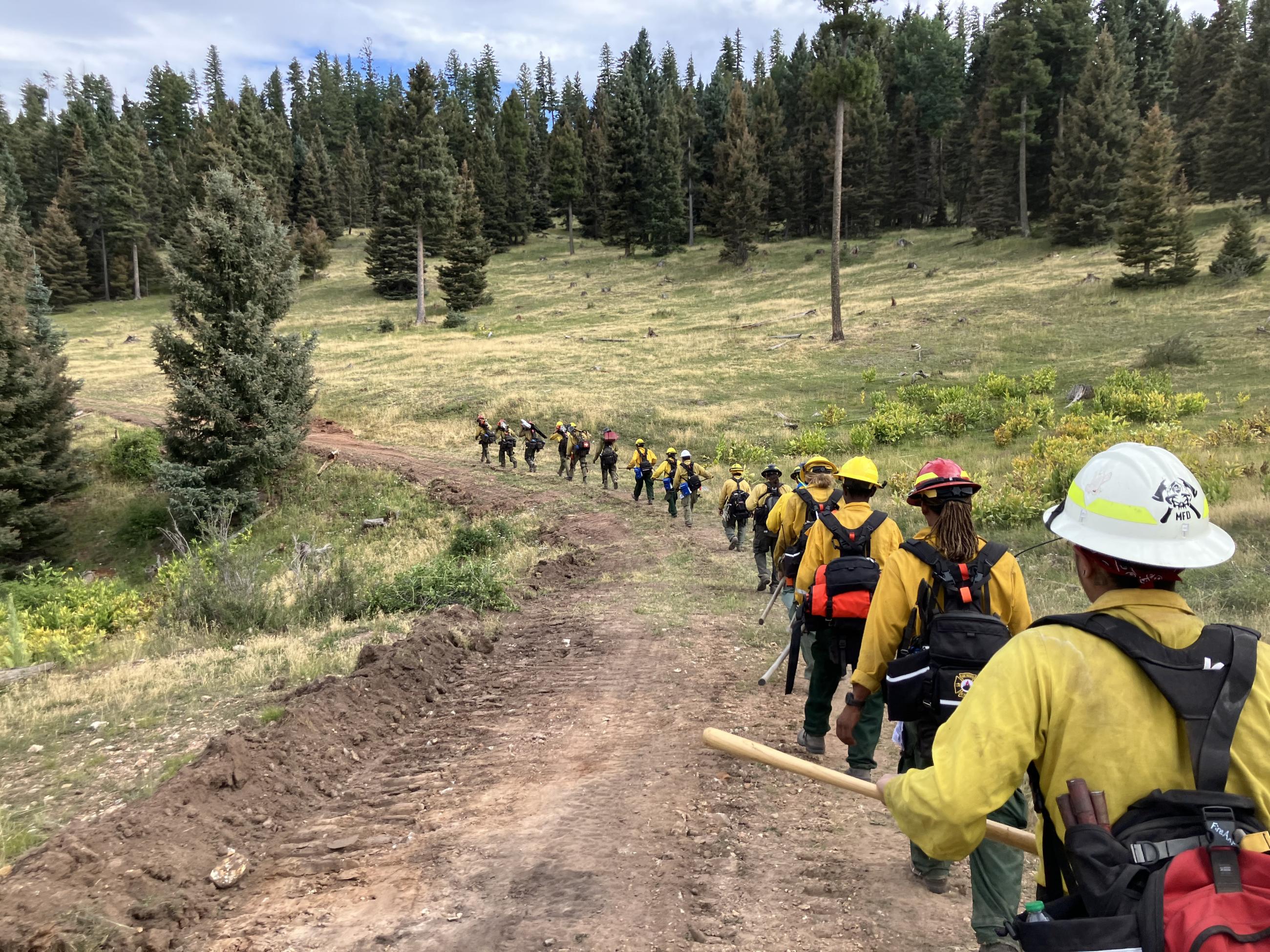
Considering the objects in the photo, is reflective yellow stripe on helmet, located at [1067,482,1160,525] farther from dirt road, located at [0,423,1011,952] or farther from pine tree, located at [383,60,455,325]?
pine tree, located at [383,60,455,325]

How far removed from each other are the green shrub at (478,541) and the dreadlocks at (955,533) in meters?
12.2

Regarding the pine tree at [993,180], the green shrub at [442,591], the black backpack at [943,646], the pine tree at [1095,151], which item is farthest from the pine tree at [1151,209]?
the black backpack at [943,646]

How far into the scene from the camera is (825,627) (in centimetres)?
477

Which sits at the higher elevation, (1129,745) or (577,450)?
(1129,745)

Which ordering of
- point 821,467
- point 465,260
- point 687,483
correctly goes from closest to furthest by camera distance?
1. point 821,467
2. point 687,483
3. point 465,260

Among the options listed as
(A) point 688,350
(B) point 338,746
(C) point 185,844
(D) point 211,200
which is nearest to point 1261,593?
(B) point 338,746

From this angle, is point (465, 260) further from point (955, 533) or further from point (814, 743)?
point (955, 533)

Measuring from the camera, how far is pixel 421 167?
1848 inches

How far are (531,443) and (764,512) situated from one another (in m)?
13.8

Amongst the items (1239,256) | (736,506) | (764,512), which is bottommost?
(736,506)

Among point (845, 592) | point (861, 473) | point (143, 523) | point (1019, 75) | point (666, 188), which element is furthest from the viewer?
point (666, 188)

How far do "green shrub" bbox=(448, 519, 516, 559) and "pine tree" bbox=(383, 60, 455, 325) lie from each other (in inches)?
1461

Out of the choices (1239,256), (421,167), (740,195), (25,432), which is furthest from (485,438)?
(740,195)

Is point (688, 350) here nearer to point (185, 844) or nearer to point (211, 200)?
point (211, 200)
